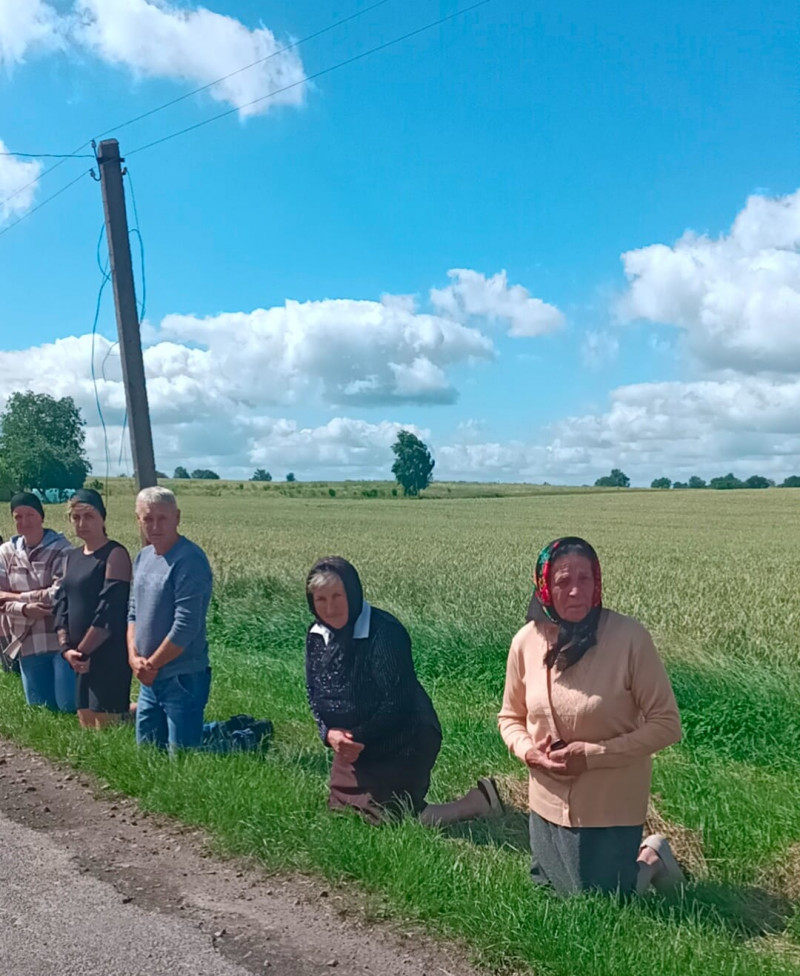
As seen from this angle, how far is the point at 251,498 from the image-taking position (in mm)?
43031

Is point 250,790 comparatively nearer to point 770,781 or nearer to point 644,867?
point 644,867

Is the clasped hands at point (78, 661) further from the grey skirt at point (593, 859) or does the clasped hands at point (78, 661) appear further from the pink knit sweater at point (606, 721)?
the grey skirt at point (593, 859)

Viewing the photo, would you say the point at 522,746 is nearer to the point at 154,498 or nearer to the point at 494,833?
the point at 494,833

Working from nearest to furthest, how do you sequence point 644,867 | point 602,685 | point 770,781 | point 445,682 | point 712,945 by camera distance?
1. point 712,945
2. point 602,685
3. point 644,867
4. point 770,781
5. point 445,682

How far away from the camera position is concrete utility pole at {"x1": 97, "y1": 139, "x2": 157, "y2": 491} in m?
9.27

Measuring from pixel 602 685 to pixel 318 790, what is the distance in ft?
6.79

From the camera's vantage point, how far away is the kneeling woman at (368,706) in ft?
16.3

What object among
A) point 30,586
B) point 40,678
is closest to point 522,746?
point 40,678

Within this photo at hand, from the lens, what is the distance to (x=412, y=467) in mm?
38062

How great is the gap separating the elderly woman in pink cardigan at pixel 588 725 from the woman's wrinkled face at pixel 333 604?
3.90 ft

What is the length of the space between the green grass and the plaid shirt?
1.69 feet

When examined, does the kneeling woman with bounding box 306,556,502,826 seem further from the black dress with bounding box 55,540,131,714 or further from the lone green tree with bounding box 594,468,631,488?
the lone green tree with bounding box 594,468,631,488

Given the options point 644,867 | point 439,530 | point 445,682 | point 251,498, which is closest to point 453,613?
point 445,682

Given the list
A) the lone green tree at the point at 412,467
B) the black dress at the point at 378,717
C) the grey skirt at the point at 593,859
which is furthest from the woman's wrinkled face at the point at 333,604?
the lone green tree at the point at 412,467
